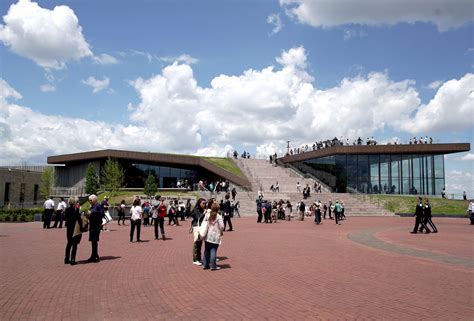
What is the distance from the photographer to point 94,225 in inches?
409

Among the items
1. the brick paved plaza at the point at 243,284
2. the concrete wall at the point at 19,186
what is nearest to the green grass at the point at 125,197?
the concrete wall at the point at 19,186

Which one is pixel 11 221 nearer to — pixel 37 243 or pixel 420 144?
pixel 37 243

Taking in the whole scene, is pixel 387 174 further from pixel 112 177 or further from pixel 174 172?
pixel 112 177

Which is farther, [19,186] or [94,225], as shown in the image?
[19,186]

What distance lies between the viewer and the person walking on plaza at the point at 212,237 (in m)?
9.13

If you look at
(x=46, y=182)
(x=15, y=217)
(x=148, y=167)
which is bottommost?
(x=15, y=217)

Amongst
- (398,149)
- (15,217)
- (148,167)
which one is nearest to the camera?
(15,217)

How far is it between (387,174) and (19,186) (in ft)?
164

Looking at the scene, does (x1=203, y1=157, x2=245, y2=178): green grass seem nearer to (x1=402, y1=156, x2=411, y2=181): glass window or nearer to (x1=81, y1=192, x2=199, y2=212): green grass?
(x1=81, y1=192, x2=199, y2=212): green grass

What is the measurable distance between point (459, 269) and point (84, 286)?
342 inches

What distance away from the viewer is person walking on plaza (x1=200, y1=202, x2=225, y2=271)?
9133mm

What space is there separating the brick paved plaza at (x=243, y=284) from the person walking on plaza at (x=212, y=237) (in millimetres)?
311

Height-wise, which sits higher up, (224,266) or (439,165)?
(439,165)

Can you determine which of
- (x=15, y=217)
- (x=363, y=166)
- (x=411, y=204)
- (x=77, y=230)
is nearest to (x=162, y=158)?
(x=15, y=217)
